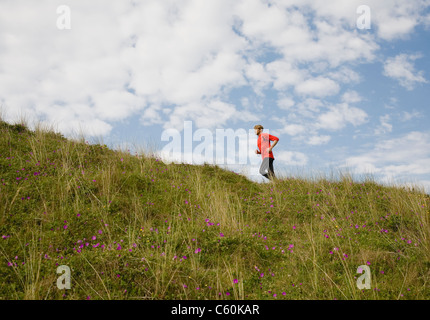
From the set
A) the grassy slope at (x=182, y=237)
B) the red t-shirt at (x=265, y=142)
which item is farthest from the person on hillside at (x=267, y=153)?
the grassy slope at (x=182, y=237)

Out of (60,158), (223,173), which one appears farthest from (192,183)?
(60,158)

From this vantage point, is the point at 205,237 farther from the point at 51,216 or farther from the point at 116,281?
the point at 51,216

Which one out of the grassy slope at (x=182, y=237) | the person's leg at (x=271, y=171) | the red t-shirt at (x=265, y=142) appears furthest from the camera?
the red t-shirt at (x=265, y=142)

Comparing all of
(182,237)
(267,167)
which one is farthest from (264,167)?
(182,237)

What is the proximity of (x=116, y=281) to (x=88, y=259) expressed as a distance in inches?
31.6

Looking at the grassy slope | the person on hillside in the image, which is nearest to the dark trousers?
the person on hillside

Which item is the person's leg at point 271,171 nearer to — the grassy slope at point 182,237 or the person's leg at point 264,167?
the person's leg at point 264,167

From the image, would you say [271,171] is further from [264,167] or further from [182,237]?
[182,237]

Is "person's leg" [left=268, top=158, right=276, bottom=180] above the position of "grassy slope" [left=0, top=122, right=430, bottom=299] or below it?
above

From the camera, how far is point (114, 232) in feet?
20.5

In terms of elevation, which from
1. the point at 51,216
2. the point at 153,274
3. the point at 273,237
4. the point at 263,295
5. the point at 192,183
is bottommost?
the point at 263,295

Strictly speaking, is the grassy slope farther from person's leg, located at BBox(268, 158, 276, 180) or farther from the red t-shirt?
the red t-shirt

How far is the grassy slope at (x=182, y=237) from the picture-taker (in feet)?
15.4

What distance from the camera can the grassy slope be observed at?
4.69 metres
